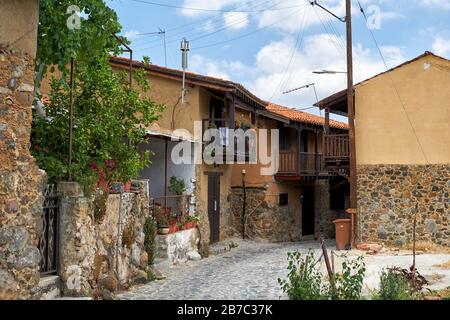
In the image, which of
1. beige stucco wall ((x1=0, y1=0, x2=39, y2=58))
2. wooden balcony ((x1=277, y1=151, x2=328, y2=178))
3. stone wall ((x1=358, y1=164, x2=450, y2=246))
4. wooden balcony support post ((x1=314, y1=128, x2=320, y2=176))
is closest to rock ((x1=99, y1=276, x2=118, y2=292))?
beige stucco wall ((x1=0, y1=0, x2=39, y2=58))

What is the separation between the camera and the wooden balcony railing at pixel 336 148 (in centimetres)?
1872

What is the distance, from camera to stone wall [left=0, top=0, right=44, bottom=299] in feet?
19.7

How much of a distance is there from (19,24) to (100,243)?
4.71m

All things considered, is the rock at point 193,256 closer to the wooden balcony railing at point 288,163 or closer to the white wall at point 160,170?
the white wall at point 160,170

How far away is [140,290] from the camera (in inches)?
433

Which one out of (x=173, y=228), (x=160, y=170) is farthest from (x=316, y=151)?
(x=173, y=228)

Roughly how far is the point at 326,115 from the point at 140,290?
37.8 feet

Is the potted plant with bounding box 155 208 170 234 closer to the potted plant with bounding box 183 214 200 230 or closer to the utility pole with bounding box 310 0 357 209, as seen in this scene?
the potted plant with bounding box 183 214 200 230

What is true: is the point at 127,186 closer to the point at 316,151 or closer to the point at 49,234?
the point at 49,234

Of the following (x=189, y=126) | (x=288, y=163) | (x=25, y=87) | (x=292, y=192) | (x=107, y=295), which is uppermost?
(x=189, y=126)

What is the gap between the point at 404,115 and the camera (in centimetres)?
1725

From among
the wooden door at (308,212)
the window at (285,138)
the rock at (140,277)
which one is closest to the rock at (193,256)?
the rock at (140,277)
